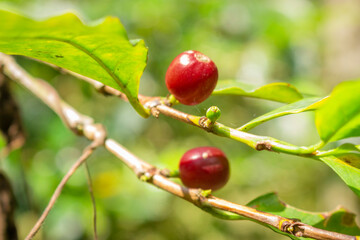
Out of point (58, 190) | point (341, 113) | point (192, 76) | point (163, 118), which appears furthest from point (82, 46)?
point (163, 118)

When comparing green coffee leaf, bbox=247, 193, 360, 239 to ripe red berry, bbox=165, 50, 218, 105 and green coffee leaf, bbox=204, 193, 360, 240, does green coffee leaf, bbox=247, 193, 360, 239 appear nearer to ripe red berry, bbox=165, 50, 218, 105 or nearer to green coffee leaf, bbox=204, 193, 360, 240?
green coffee leaf, bbox=204, 193, 360, 240

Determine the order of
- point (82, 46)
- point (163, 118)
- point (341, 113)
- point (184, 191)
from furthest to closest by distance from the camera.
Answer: point (163, 118) → point (184, 191) → point (82, 46) → point (341, 113)

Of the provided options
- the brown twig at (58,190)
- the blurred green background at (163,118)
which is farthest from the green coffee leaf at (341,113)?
the blurred green background at (163,118)

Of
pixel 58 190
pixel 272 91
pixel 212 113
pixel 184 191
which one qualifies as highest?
pixel 272 91

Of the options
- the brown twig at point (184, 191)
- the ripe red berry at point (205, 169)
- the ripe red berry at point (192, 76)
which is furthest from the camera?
the ripe red berry at point (205, 169)

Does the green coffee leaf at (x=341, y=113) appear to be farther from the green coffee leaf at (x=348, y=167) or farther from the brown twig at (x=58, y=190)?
the brown twig at (x=58, y=190)

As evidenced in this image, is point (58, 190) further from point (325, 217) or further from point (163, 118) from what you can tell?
point (163, 118)

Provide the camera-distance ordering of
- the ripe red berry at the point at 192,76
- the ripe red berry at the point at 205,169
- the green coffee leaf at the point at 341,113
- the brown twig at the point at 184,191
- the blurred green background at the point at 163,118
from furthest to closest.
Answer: the blurred green background at the point at 163,118 < the ripe red berry at the point at 205,169 < the ripe red berry at the point at 192,76 < the brown twig at the point at 184,191 < the green coffee leaf at the point at 341,113

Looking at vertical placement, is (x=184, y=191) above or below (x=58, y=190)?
above
